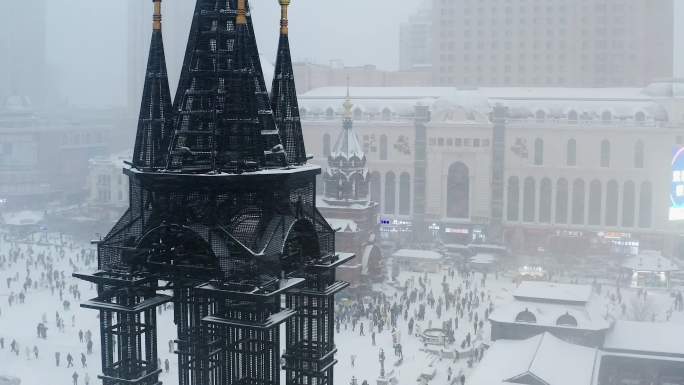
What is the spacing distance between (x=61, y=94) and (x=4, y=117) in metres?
25.8

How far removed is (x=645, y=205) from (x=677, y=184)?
2.97 meters

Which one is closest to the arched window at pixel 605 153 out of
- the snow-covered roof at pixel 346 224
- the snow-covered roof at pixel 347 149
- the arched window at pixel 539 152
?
the arched window at pixel 539 152

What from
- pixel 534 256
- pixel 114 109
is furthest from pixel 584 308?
pixel 114 109

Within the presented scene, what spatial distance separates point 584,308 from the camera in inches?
1663

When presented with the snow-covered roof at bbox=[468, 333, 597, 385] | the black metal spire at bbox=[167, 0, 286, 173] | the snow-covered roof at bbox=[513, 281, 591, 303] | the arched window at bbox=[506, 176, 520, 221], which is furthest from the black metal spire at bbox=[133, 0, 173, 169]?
the arched window at bbox=[506, 176, 520, 221]

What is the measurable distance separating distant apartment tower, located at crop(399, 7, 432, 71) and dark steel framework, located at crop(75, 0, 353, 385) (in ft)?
450

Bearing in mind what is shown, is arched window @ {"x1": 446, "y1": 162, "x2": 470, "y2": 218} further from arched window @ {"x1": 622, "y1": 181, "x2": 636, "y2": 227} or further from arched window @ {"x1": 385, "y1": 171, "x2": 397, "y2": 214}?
arched window @ {"x1": 622, "y1": 181, "x2": 636, "y2": 227}

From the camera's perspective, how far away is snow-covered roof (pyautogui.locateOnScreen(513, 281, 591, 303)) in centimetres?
4309

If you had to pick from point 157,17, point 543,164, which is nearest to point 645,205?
point 543,164

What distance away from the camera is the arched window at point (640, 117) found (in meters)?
71.2

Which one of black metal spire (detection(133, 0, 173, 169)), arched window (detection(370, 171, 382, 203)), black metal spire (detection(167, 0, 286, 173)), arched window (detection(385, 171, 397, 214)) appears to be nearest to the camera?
black metal spire (detection(167, 0, 286, 173))

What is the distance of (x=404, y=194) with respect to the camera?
255 ft

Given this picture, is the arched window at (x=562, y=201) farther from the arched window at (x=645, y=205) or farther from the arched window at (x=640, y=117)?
the arched window at (x=640, y=117)

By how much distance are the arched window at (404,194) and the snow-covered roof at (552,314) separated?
114ft
